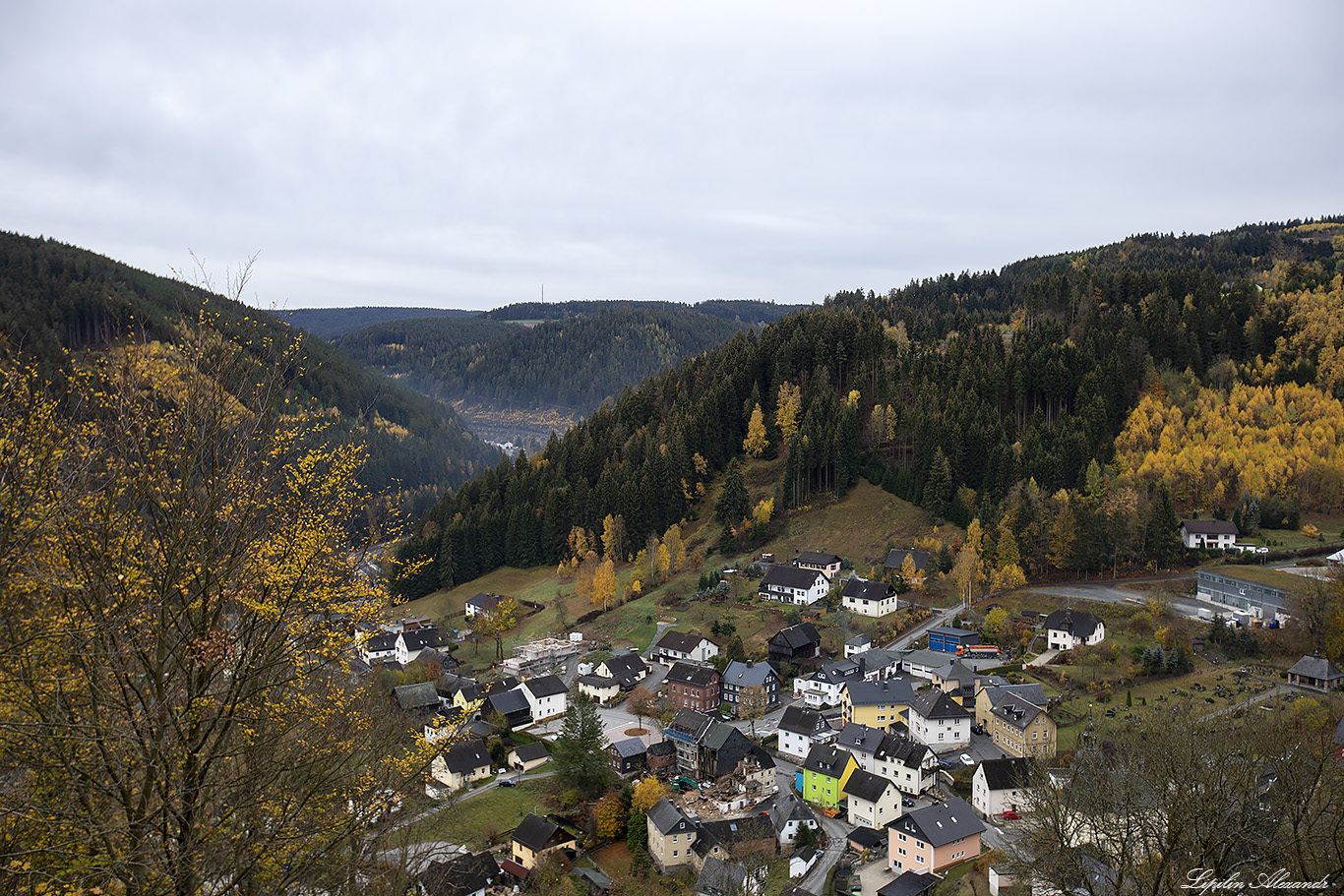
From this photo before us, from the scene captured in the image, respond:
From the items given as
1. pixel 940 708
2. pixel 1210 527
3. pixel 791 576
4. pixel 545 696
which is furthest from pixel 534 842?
pixel 1210 527

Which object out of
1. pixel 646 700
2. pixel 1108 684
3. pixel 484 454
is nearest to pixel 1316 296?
pixel 1108 684

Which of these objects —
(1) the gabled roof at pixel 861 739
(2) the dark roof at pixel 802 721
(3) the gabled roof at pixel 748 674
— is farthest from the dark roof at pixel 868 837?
(3) the gabled roof at pixel 748 674

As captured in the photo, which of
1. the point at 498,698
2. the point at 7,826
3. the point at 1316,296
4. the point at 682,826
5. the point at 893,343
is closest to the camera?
the point at 7,826

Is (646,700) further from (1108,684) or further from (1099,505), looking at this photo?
(1099,505)

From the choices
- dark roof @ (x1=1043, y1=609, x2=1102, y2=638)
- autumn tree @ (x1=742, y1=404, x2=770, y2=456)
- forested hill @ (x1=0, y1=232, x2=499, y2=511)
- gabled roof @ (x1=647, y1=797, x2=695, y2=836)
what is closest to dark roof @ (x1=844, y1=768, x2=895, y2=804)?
gabled roof @ (x1=647, y1=797, x2=695, y2=836)

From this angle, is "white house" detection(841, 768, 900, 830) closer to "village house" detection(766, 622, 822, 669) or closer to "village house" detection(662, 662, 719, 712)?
"village house" detection(662, 662, 719, 712)

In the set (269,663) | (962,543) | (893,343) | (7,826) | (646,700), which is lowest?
(646,700)
